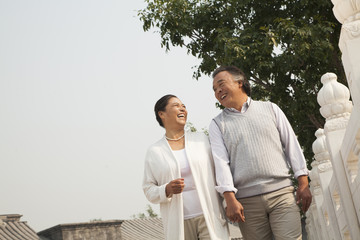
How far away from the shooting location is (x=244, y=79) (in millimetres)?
3535

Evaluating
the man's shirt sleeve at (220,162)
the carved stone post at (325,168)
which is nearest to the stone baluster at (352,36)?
the man's shirt sleeve at (220,162)

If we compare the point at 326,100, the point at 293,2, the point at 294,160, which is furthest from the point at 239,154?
the point at 293,2

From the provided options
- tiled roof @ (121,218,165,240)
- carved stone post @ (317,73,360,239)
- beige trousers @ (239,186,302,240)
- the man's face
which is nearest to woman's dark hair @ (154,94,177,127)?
the man's face

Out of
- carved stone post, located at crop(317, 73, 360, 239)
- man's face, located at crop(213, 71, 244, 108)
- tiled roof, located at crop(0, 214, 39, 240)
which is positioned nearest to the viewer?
man's face, located at crop(213, 71, 244, 108)

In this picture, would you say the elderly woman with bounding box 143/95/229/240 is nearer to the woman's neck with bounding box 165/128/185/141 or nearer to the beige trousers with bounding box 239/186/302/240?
the woman's neck with bounding box 165/128/185/141

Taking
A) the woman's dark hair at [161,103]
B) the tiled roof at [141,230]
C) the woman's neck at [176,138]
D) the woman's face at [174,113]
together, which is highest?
the woman's dark hair at [161,103]

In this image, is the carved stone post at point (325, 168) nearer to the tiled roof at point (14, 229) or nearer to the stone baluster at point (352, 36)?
the stone baluster at point (352, 36)

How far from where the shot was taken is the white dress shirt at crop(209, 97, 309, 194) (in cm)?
317

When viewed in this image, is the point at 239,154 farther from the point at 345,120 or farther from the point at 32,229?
the point at 32,229

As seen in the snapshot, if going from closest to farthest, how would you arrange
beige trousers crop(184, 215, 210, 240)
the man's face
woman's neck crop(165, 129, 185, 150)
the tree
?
beige trousers crop(184, 215, 210, 240), the man's face, woman's neck crop(165, 129, 185, 150), the tree

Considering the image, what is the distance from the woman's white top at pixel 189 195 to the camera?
3316 mm

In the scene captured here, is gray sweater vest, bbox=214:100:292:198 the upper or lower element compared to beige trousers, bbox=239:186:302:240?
upper

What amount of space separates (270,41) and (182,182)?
7070mm

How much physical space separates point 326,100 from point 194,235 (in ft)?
5.86
